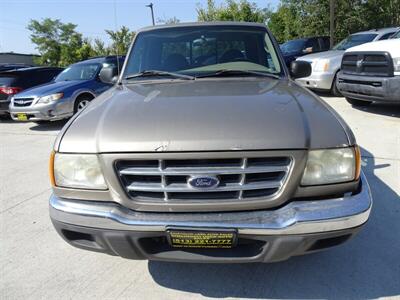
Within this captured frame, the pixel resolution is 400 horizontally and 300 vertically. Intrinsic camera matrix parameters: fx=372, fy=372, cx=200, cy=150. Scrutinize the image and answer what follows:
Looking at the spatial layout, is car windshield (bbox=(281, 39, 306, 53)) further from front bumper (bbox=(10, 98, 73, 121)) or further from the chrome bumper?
the chrome bumper

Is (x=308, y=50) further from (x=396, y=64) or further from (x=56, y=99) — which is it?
(x=56, y=99)

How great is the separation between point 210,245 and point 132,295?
2.65ft

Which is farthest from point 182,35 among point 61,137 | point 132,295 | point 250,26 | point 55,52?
point 55,52

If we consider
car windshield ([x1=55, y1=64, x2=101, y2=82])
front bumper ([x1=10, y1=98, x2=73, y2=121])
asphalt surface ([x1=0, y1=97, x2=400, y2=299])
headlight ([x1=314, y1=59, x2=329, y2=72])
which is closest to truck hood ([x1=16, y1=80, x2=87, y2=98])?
front bumper ([x1=10, y1=98, x2=73, y2=121])

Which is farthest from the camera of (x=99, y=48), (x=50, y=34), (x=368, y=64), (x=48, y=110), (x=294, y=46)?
(x=50, y=34)

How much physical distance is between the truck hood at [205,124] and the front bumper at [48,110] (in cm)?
621

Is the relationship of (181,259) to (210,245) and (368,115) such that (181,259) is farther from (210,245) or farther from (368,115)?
(368,115)

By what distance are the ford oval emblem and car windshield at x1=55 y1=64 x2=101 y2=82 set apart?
782 cm

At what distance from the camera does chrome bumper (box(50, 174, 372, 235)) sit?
201 centimetres

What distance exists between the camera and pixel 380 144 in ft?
18.6

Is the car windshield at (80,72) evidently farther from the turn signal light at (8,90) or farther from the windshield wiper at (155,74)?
the windshield wiper at (155,74)

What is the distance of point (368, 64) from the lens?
7312mm

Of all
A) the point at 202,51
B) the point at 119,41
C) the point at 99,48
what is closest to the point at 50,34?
the point at 99,48

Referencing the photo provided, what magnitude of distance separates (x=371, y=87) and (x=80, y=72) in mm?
6799
